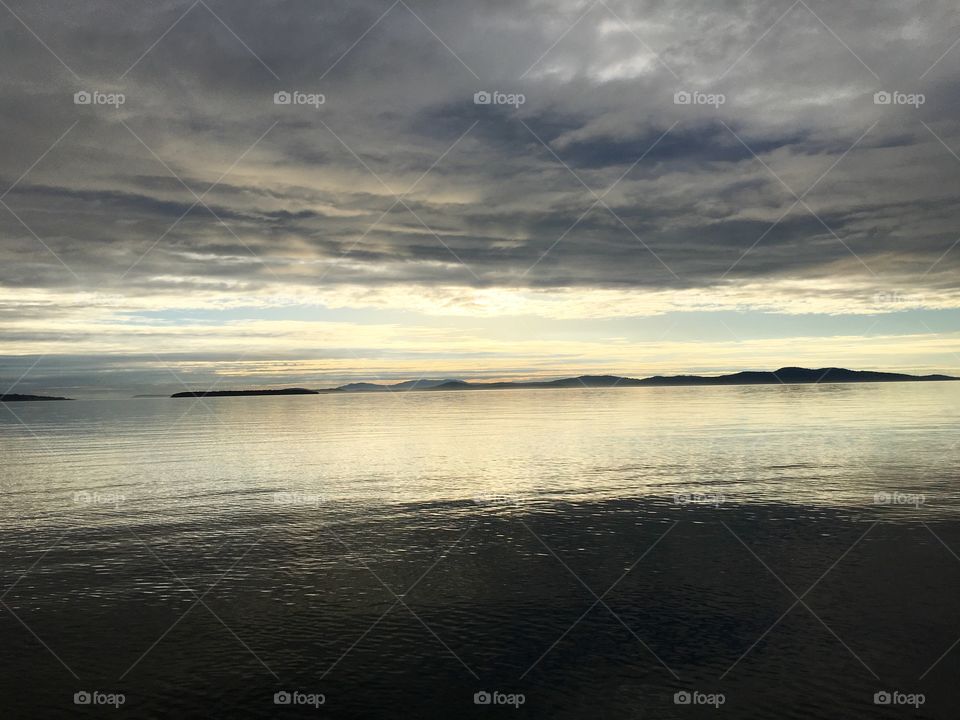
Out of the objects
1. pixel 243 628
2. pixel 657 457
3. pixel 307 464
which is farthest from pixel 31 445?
pixel 243 628

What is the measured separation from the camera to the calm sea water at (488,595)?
24.2 metres

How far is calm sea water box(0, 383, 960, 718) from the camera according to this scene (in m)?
24.2

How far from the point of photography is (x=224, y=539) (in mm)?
46188

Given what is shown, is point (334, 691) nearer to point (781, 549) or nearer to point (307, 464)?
point (781, 549)

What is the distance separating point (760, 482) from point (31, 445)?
111107 mm

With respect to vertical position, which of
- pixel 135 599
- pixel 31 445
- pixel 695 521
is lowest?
pixel 135 599

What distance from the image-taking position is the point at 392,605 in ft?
107

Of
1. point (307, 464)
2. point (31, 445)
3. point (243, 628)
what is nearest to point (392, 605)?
point (243, 628)

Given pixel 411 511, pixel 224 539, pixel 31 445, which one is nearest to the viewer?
pixel 224 539

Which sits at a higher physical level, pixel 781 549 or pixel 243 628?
pixel 781 549

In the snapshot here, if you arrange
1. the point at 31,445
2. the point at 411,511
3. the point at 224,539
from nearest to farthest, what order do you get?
1. the point at 224,539
2. the point at 411,511
3. the point at 31,445

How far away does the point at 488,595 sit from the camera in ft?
111

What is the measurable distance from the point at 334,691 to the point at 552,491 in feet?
137

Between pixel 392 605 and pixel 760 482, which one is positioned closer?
pixel 392 605
